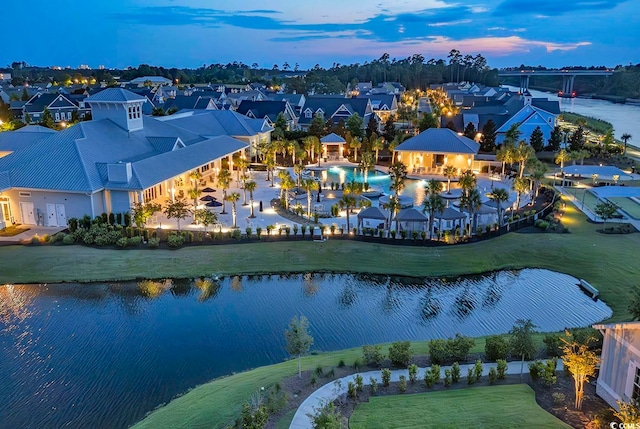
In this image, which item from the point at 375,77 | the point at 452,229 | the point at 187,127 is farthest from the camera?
the point at 375,77

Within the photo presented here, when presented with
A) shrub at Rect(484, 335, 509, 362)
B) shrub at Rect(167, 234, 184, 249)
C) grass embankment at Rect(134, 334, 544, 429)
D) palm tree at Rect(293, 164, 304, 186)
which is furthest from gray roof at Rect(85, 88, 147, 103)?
shrub at Rect(484, 335, 509, 362)

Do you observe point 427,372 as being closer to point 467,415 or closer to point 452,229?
point 467,415

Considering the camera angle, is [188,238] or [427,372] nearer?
[427,372]

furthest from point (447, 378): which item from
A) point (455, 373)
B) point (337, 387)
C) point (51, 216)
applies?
point (51, 216)

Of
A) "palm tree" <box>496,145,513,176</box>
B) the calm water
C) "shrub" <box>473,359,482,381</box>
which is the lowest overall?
the calm water

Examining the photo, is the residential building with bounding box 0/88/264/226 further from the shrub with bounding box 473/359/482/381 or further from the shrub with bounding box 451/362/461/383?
the shrub with bounding box 473/359/482/381

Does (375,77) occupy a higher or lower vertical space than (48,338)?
higher

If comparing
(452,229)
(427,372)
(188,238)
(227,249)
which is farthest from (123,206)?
(427,372)
